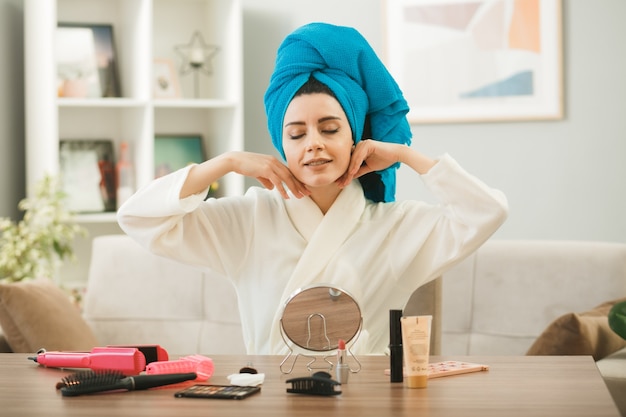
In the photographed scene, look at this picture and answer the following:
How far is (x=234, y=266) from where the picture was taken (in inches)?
81.4

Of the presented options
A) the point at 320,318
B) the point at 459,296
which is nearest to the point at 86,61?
the point at 459,296

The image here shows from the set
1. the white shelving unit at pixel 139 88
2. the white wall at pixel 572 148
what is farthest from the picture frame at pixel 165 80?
the white wall at pixel 572 148

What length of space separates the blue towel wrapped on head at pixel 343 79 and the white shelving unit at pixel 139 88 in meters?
2.17

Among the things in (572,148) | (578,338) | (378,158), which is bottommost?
(578,338)

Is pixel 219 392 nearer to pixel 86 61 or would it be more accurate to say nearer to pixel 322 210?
pixel 322 210

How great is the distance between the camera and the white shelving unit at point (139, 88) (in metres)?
3.98

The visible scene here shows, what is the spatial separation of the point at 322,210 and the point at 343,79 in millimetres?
304

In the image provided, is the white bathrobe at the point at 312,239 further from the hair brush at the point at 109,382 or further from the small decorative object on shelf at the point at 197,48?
the small decorative object on shelf at the point at 197,48

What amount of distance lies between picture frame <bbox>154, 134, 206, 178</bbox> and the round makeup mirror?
294 cm

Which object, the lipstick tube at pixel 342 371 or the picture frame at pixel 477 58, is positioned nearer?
the lipstick tube at pixel 342 371

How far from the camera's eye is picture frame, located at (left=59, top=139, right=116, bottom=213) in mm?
Result: 4152

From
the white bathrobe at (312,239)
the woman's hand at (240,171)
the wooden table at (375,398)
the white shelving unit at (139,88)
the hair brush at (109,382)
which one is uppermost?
the white shelving unit at (139,88)

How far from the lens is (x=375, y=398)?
49.9 inches

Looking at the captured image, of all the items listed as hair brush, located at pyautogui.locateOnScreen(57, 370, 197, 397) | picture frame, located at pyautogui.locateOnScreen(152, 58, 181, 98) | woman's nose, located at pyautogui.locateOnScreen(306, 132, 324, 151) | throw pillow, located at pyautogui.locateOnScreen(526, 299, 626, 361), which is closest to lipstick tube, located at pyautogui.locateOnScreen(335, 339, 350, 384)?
hair brush, located at pyautogui.locateOnScreen(57, 370, 197, 397)
